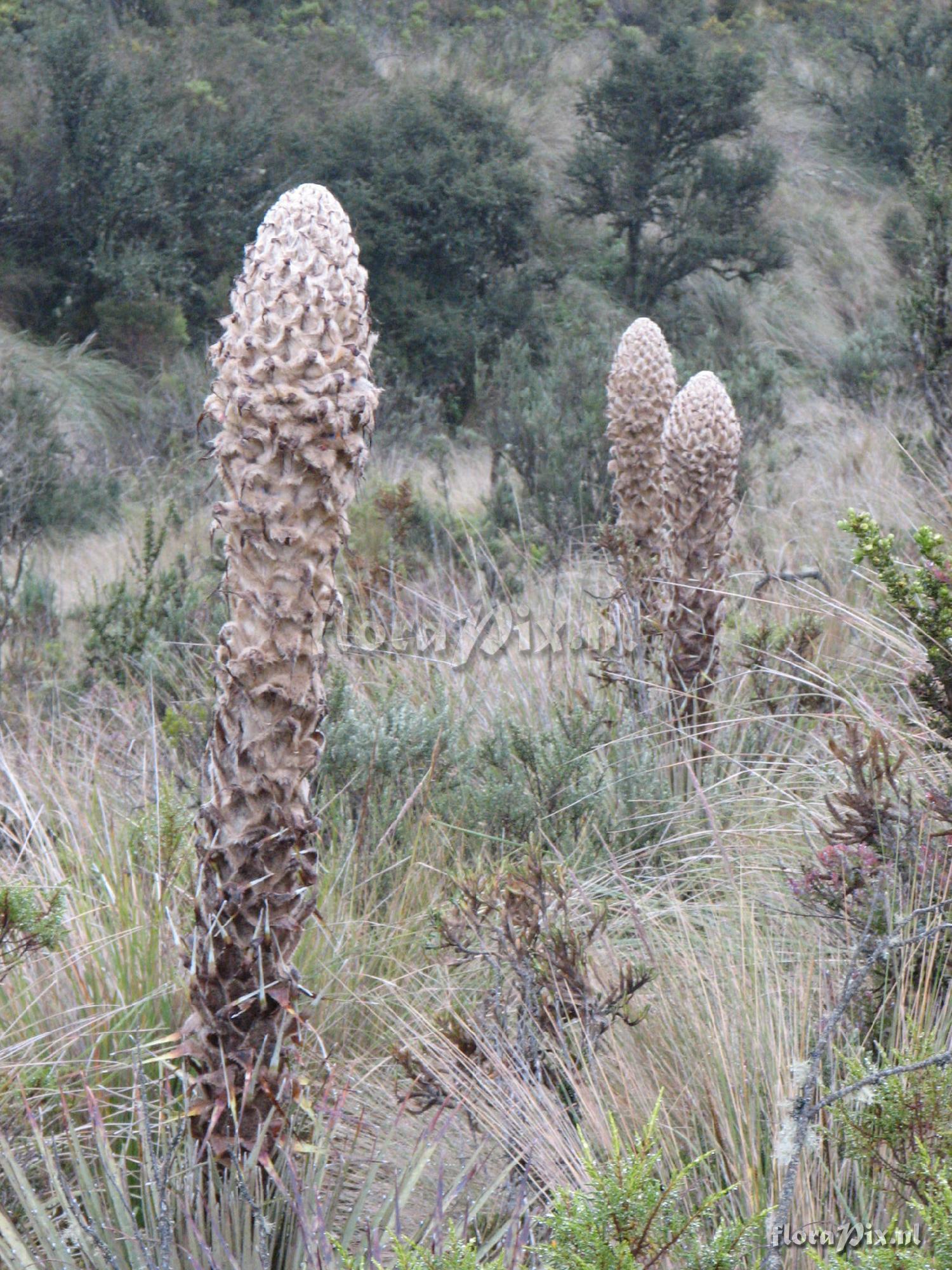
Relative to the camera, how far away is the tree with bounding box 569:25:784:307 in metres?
16.8

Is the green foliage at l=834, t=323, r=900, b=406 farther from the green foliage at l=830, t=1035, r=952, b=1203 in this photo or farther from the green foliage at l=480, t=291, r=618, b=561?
the green foliage at l=830, t=1035, r=952, b=1203

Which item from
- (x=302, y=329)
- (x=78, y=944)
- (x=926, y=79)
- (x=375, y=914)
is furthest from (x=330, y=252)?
(x=926, y=79)

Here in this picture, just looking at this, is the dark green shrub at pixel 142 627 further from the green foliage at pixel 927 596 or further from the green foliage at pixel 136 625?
the green foliage at pixel 927 596

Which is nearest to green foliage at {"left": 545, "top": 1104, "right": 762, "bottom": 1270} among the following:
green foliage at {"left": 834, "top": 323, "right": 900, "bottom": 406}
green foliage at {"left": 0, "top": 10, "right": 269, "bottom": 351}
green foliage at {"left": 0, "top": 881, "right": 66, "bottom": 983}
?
green foliage at {"left": 0, "top": 881, "right": 66, "bottom": 983}

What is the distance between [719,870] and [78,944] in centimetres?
148

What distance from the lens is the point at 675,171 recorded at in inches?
669

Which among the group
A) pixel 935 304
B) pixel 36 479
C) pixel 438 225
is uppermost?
pixel 935 304

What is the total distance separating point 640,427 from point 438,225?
1245 cm

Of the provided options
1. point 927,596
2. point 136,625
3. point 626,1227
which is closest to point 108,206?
point 136,625

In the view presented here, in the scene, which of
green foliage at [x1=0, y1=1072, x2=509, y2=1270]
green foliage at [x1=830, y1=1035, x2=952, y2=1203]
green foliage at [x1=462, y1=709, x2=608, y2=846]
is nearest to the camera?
green foliage at [x1=830, y1=1035, x2=952, y2=1203]

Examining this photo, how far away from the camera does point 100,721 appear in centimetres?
469

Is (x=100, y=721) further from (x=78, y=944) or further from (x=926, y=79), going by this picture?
(x=926, y=79)

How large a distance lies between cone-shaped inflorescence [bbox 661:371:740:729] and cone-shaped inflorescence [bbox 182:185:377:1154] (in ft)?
6.34

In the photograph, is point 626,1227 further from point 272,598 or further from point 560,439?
point 560,439
